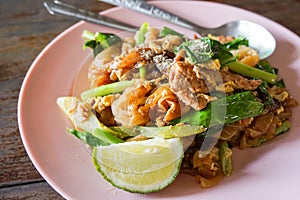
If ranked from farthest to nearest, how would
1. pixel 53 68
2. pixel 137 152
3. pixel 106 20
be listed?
pixel 106 20 → pixel 53 68 → pixel 137 152

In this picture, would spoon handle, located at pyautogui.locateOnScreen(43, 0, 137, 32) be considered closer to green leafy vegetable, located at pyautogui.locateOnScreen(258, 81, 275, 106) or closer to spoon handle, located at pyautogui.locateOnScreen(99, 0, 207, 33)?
spoon handle, located at pyautogui.locateOnScreen(99, 0, 207, 33)

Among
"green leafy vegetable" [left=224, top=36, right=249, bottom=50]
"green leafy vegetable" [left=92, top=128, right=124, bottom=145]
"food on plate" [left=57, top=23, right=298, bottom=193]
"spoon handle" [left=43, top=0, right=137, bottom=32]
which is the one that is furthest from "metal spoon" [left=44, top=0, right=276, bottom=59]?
"green leafy vegetable" [left=92, top=128, right=124, bottom=145]

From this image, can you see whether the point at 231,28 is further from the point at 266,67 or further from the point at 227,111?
the point at 227,111

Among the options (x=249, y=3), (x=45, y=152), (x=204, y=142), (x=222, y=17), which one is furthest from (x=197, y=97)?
(x=249, y=3)

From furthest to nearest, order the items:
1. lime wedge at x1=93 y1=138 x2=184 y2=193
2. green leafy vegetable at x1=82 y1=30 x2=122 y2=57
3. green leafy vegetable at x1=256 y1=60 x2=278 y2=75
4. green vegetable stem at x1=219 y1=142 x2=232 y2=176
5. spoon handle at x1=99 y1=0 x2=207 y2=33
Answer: spoon handle at x1=99 y1=0 x2=207 y2=33 → green leafy vegetable at x1=82 y1=30 x2=122 y2=57 → green leafy vegetable at x1=256 y1=60 x2=278 y2=75 → green vegetable stem at x1=219 y1=142 x2=232 y2=176 → lime wedge at x1=93 y1=138 x2=184 y2=193

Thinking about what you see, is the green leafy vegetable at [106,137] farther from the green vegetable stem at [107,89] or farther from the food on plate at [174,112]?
the green vegetable stem at [107,89]

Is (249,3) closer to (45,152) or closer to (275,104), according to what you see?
(275,104)
